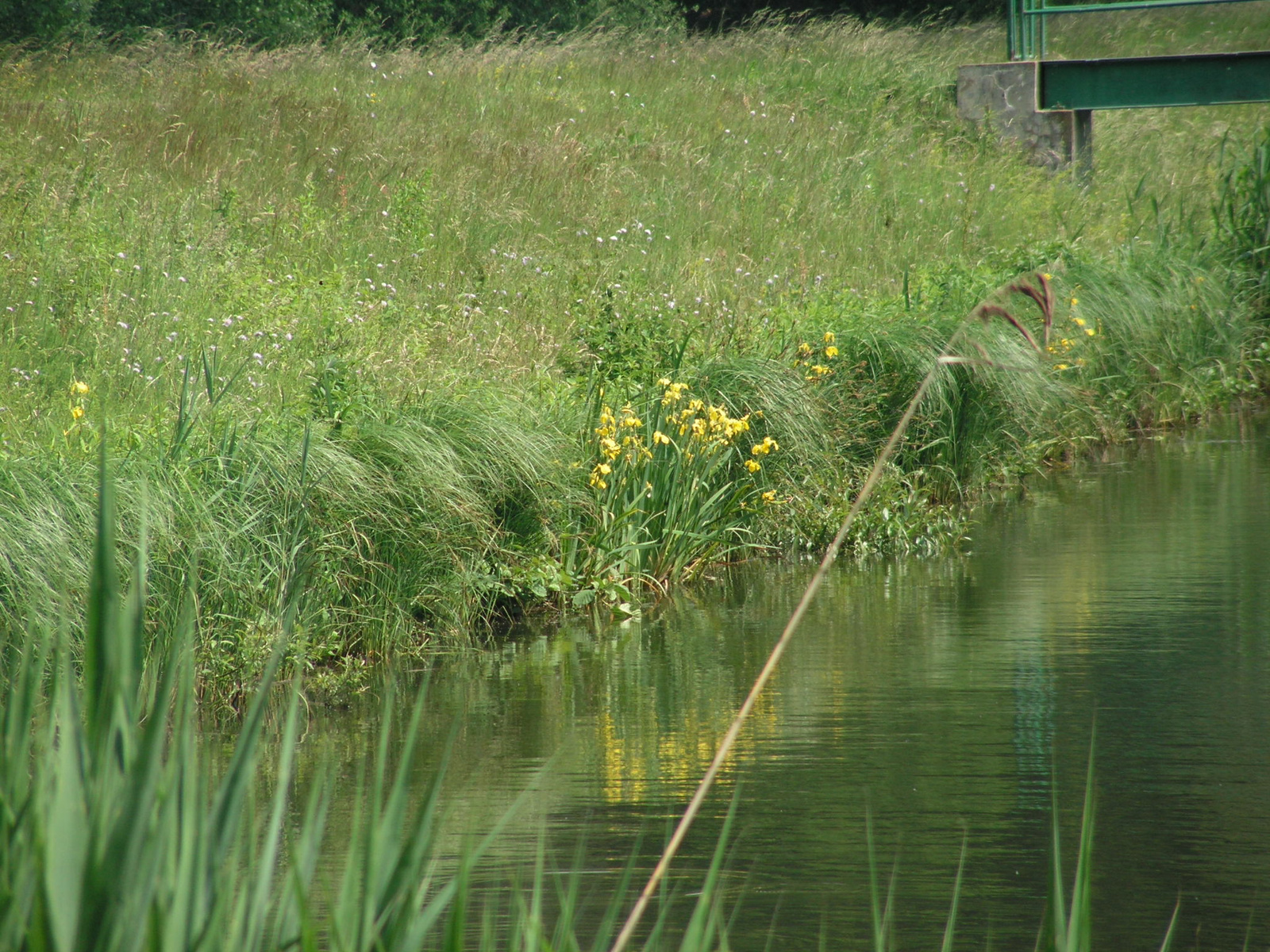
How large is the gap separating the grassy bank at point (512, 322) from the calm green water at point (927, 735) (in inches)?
18.3

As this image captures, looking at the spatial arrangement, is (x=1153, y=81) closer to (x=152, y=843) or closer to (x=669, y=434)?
(x=669, y=434)

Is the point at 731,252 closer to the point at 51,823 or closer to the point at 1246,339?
the point at 1246,339

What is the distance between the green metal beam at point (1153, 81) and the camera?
13906mm

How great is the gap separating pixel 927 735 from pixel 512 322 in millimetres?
4591

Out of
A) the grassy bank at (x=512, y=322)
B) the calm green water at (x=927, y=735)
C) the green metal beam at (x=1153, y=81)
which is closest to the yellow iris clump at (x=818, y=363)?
the grassy bank at (x=512, y=322)

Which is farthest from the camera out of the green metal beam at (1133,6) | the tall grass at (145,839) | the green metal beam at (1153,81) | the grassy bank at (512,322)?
the green metal beam at (1153,81)

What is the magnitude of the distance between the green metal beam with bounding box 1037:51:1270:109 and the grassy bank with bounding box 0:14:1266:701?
366mm

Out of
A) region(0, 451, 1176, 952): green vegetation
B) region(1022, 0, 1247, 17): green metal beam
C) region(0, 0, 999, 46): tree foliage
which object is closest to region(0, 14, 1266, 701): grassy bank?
region(1022, 0, 1247, 17): green metal beam

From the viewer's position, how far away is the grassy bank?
5.43 metres

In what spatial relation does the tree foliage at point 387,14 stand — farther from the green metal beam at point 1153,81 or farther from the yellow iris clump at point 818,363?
the yellow iris clump at point 818,363

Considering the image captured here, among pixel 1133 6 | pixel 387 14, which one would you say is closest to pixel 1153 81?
pixel 1133 6

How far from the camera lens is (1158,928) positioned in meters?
3.49

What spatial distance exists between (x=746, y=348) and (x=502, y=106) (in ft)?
20.2

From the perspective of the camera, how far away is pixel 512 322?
28.2ft
